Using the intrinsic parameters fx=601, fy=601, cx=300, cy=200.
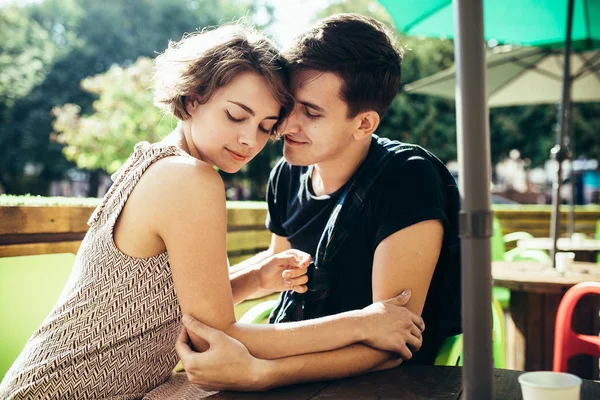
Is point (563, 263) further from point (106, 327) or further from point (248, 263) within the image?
point (106, 327)

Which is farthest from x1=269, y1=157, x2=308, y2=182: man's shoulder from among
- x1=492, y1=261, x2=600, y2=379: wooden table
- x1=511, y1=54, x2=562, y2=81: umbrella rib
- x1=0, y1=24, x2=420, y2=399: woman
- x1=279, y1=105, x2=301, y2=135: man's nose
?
x1=511, y1=54, x2=562, y2=81: umbrella rib

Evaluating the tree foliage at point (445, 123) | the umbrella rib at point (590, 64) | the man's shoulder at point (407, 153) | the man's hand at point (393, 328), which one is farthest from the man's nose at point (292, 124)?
the tree foliage at point (445, 123)

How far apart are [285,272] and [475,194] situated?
3.77 feet

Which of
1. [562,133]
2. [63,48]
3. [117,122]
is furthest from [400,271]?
→ [63,48]

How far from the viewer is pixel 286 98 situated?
2.11 meters

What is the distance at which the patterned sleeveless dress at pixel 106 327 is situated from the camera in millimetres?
1664

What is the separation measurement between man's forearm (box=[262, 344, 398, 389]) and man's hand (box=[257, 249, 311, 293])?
484 mm

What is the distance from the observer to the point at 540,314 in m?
3.46

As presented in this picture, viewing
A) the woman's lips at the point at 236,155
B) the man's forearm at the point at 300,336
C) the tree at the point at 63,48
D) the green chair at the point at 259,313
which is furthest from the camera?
the tree at the point at 63,48

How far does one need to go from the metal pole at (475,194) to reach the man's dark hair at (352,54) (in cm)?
119

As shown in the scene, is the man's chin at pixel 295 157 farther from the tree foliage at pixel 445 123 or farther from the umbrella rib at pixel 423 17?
the tree foliage at pixel 445 123

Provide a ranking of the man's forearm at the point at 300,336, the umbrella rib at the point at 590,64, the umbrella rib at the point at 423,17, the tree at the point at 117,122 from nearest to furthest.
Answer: the man's forearm at the point at 300,336, the umbrella rib at the point at 423,17, the umbrella rib at the point at 590,64, the tree at the point at 117,122

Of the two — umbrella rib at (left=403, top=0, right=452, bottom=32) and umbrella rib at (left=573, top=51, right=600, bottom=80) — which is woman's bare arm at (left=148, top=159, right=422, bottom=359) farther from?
umbrella rib at (left=573, top=51, right=600, bottom=80)

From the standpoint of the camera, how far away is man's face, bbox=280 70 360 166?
7.38 ft
